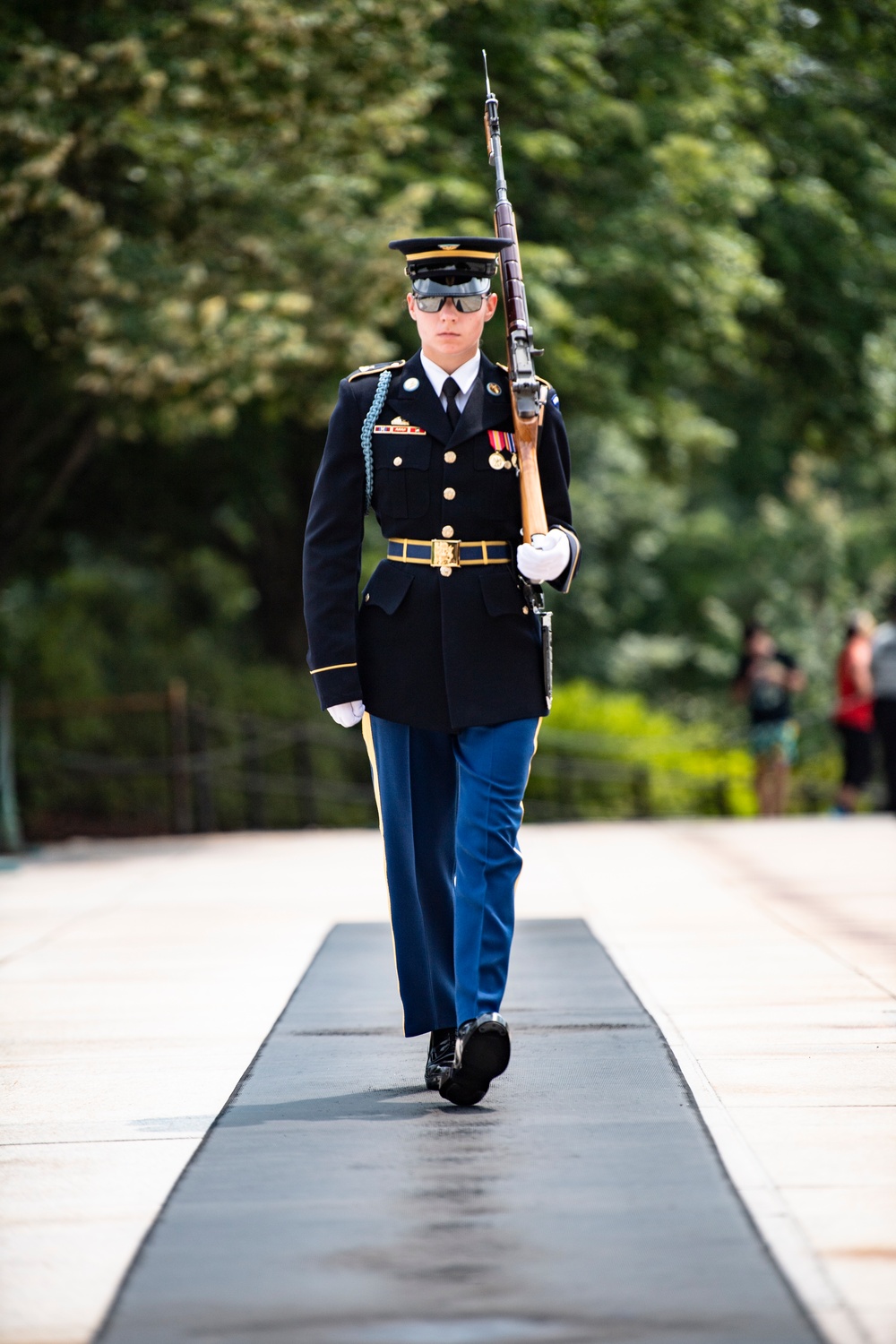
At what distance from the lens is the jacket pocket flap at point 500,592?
191 inches

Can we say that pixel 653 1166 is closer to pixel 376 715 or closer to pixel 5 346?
pixel 376 715

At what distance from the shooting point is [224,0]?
11.6 meters

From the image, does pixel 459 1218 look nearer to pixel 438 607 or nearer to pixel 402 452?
pixel 438 607

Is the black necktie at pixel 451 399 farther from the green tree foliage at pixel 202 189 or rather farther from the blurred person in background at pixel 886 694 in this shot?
the blurred person in background at pixel 886 694

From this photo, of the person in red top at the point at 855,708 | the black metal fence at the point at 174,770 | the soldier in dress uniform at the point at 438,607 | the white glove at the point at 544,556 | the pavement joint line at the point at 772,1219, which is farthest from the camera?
the black metal fence at the point at 174,770

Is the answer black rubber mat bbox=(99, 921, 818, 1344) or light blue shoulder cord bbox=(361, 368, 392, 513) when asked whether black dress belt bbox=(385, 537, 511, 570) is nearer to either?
light blue shoulder cord bbox=(361, 368, 392, 513)

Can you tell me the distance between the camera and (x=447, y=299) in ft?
16.0

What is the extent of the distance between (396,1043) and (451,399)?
1.79m

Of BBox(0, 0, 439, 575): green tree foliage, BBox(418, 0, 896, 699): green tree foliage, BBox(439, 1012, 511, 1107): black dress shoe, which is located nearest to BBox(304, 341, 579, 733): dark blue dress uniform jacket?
BBox(439, 1012, 511, 1107): black dress shoe

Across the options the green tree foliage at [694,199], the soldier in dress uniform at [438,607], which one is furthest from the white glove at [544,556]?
the green tree foliage at [694,199]

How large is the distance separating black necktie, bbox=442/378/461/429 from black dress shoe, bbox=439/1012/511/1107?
1474mm

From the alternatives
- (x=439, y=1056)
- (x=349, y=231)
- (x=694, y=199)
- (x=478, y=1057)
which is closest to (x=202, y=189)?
(x=349, y=231)

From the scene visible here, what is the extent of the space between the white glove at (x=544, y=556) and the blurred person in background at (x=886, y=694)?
9.96 metres


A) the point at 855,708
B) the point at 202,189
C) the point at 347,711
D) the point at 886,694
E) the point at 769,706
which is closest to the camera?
the point at 347,711
